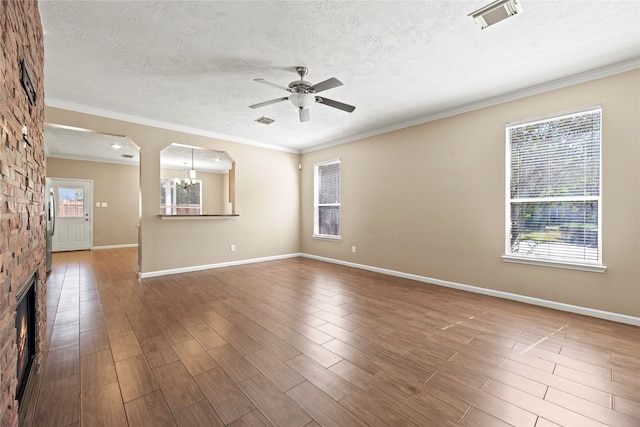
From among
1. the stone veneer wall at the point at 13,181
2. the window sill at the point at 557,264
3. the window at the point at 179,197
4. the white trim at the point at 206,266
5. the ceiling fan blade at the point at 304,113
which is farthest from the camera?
the window at the point at 179,197

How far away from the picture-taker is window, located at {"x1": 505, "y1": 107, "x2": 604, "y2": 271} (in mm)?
3004

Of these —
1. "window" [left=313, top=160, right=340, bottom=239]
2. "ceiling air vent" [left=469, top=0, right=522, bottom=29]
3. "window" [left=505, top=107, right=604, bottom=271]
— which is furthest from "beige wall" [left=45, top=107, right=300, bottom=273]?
"ceiling air vent" [left=469, top=0, right=522, bottom=29]

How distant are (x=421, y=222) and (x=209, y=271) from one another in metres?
3.82

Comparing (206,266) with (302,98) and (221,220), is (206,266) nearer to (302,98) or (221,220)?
(221,220)

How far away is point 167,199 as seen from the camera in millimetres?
8914

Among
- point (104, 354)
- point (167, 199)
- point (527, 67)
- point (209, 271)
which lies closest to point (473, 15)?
point (527, 67)

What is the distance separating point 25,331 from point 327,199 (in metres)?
4.98

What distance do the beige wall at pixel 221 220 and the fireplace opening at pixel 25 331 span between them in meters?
2.67

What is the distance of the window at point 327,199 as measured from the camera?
5.98m

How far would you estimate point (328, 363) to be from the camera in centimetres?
206

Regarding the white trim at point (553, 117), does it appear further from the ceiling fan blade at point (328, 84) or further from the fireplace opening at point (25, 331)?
the fireplace opening at point (25, 331)

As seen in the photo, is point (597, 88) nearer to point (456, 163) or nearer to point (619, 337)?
point (456, 163)

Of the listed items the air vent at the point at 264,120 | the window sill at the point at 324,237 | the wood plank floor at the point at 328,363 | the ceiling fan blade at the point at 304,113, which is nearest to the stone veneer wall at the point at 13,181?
the wood plank floor at the point at 328,363

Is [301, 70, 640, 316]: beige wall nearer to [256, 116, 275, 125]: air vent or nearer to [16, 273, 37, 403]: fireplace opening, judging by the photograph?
[256, 116, 275, 125]: air vent
